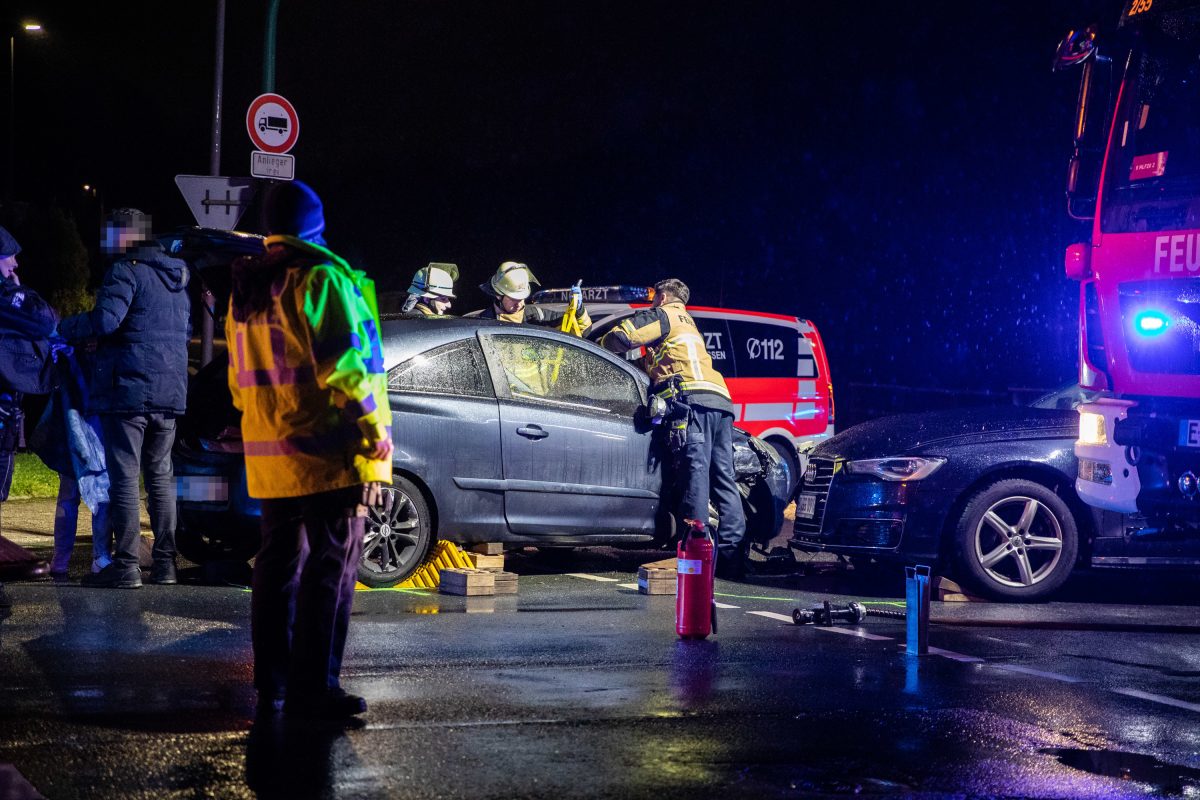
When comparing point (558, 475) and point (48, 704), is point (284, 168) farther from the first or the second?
point (48, 704)

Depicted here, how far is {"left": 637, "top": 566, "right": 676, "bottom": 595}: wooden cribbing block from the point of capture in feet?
29.2

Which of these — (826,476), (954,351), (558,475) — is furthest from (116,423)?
(954,351)

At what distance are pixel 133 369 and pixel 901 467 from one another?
454 centimetres

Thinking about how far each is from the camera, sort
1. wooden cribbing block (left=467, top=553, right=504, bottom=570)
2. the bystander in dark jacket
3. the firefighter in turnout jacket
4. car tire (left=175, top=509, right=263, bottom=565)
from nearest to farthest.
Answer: the bystander in dark jacket, car tire (left=175, top=509, right=263, bottom=565), wooden cribbing block (left=467, top=553, right=504, bottom=570), the firefighter in turnout jacket

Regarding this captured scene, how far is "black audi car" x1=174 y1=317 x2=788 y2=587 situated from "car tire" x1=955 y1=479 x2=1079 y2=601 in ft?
6.29

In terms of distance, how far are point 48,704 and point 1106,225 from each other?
6.27 meters

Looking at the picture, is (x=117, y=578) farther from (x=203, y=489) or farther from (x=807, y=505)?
(x=807, y=505)

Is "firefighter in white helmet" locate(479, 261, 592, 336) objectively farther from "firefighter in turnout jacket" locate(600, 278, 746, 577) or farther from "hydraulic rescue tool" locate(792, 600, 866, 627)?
"hydraulic rescue tool" locate(792, 600, 866, 627)

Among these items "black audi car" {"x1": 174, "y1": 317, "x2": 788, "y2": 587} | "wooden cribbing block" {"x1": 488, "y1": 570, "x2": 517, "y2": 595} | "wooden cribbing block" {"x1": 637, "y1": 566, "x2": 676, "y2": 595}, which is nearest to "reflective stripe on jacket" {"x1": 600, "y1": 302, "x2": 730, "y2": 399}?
"black audi car" {"x1": 174, "y1": 317, "x2": 788, "y2": 587}

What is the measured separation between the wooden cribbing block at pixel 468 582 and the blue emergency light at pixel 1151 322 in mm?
3935

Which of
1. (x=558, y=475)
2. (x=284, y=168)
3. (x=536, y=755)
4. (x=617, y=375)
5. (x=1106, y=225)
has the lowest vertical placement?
(x=536, y=755)

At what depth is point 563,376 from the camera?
31.3 ft

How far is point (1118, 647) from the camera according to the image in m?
7.31

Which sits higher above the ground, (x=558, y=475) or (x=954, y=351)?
(x=954, y=351)
